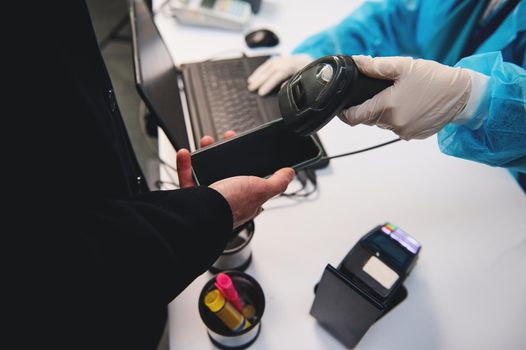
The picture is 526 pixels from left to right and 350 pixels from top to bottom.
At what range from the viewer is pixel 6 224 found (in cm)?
41

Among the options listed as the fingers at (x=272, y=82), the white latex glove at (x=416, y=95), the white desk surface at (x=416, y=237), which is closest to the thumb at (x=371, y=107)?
the white latex glove at (x=416, y=95)

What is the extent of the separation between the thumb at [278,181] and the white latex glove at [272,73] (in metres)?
0.37

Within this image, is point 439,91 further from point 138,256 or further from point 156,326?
point 156,326

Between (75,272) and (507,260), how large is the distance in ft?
2.52

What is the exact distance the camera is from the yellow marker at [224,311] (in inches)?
21.6

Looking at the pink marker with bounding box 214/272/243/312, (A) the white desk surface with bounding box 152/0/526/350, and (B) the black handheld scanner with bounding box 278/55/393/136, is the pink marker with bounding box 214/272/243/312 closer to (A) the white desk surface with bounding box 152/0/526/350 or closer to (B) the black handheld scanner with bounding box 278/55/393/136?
(A) the white desk surface with bounding box 152/0/526/350

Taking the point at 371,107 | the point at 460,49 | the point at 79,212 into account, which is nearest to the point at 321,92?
the point at 371,107

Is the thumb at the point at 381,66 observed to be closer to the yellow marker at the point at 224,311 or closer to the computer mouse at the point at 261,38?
the yellow marker at the point at 224,311

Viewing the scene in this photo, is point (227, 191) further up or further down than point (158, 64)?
further down

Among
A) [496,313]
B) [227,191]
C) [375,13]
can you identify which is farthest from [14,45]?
[375,13]

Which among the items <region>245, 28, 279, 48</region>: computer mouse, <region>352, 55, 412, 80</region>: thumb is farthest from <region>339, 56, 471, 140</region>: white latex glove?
<region>245, 28, 279, 48</region>: computer mouse

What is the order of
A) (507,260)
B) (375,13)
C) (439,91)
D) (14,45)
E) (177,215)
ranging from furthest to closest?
(375,13), (507,260), (439,91), (177,215), (14,45)

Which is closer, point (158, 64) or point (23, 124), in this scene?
point (23, 124)

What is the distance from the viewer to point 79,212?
19.2 inches
